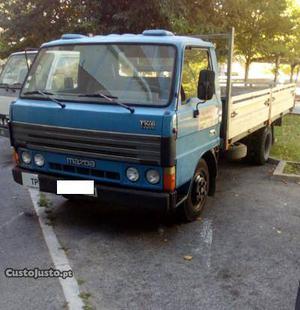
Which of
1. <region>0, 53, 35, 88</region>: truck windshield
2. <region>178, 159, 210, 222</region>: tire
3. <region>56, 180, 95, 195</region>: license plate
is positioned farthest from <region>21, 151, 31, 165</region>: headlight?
<region>0, 53, 35, 88</region>: truck windshield

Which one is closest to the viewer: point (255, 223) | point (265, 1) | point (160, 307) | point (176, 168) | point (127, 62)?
point (160, 307)

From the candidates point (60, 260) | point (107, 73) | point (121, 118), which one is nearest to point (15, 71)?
point (107, 73)

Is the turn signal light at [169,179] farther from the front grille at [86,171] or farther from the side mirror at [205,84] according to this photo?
the side mirror at [205,84]

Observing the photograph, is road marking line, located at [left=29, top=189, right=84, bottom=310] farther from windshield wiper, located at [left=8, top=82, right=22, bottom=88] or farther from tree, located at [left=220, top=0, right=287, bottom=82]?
tree, located at [left=220, top=0, right=287, bottom=82]

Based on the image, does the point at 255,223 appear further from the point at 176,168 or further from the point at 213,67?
the point at 213,67

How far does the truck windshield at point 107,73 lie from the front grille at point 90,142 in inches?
14.9

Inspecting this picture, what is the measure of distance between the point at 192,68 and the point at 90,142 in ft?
4.59

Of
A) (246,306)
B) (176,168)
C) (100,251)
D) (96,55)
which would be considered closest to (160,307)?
(246,306)

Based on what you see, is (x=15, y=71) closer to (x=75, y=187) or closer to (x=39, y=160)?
(x=39, y=160)

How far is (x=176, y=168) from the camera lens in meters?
4.24

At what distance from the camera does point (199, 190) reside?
506 cm

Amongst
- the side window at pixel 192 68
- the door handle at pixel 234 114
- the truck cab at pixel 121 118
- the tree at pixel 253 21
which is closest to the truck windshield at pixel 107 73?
the truck cab at pixel 121 118

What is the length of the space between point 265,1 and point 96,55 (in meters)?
9.92

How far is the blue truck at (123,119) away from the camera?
13.7ft
